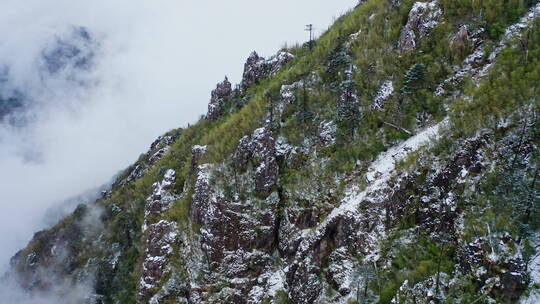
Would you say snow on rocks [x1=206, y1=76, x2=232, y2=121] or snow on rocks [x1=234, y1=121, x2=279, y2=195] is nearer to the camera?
snow on rocks [x1=234, y1=121, x2=279, y2=195]

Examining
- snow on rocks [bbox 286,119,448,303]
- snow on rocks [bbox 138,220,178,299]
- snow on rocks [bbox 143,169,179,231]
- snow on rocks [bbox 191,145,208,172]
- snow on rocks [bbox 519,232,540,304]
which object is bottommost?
snow on rocks [bbox 519,232,540,304]

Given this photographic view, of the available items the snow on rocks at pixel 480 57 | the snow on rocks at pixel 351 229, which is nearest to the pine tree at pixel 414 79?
the snow on rocks at pixel 480 57

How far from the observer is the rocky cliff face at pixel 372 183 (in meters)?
46.8

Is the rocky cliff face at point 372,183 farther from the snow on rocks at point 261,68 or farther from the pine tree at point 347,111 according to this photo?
the snow on rocks at point 261,68

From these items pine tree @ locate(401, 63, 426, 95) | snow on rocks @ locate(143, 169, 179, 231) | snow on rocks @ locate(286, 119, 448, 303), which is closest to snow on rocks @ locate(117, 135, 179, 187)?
snow on rocks @ locate(143, 169, 179, 231)

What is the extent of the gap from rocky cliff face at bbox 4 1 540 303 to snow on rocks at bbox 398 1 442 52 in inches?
10.1

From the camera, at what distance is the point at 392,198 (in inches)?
2157

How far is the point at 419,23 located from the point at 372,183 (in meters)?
35.1

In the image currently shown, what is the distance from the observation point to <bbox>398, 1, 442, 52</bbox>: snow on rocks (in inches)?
2950

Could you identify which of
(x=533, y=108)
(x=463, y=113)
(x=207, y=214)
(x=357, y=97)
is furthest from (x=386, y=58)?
(x=207, y=214)

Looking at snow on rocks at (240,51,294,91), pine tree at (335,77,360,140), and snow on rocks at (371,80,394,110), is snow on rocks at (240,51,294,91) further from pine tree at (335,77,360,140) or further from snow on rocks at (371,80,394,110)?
snow on rocks at (371,80,394,110)

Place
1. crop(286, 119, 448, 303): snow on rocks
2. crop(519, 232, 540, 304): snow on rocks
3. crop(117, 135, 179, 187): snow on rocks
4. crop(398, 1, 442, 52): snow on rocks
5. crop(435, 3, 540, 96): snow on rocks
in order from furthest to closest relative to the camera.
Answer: crop(117, 135, 179, 187): snow on rocks
crop(398, 1, 442, 52): snow on rocks
crop(435, 3, 540, 96): snow on rocks
crop(286, 119, 448, 303): snow on rocks
crop(519, 232, 540, 304): snow on rocks

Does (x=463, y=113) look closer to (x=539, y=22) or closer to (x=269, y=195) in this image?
(x=539, y=22)

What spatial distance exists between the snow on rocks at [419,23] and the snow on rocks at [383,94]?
8657 mm
